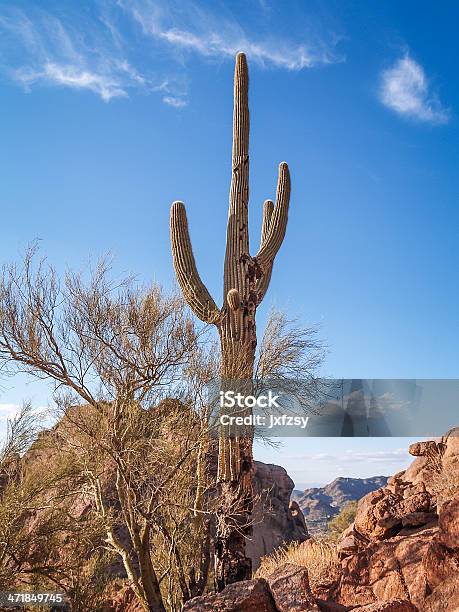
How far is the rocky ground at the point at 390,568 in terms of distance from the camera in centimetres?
645

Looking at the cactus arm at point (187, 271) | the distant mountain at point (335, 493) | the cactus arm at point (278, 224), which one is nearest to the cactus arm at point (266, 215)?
the cactus arm at point (278, 224)

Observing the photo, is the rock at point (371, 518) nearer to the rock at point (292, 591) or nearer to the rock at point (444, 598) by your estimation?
the rock at point (292, 591)

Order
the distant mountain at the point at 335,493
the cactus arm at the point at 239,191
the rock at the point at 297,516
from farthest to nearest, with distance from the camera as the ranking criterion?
the distant mountain at the point at 335,493 → the rock at the point at 297,516 → the cactus arm at the point at 239,191

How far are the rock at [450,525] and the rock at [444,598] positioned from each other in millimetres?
361

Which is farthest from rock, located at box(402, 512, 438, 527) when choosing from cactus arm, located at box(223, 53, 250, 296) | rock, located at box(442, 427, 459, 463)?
cactus arm, located at box(223, 53, 250, 296)

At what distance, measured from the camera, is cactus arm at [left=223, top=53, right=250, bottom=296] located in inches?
444

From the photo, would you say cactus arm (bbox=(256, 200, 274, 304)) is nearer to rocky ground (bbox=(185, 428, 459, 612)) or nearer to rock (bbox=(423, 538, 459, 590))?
rocky ground (bbox=(185, 428, 459, 612))

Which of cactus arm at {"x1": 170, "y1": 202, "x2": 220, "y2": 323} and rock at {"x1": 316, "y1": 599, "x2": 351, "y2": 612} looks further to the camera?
cactus arm at {"x1": 170, "y1": 202, "x2": 220, "y2": 323}

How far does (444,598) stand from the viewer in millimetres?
6156

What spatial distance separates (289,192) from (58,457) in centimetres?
663

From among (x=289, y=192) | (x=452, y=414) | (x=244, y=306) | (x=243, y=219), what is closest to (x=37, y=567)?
(x=244, y=306)

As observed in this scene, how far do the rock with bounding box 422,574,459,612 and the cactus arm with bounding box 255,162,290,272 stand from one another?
6533mm

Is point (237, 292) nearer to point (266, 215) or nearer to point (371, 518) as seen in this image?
point (266, 215)

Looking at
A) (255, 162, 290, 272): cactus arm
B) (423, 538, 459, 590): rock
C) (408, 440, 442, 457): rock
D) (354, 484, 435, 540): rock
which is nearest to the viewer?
(423, 538, 459, 590): rock
